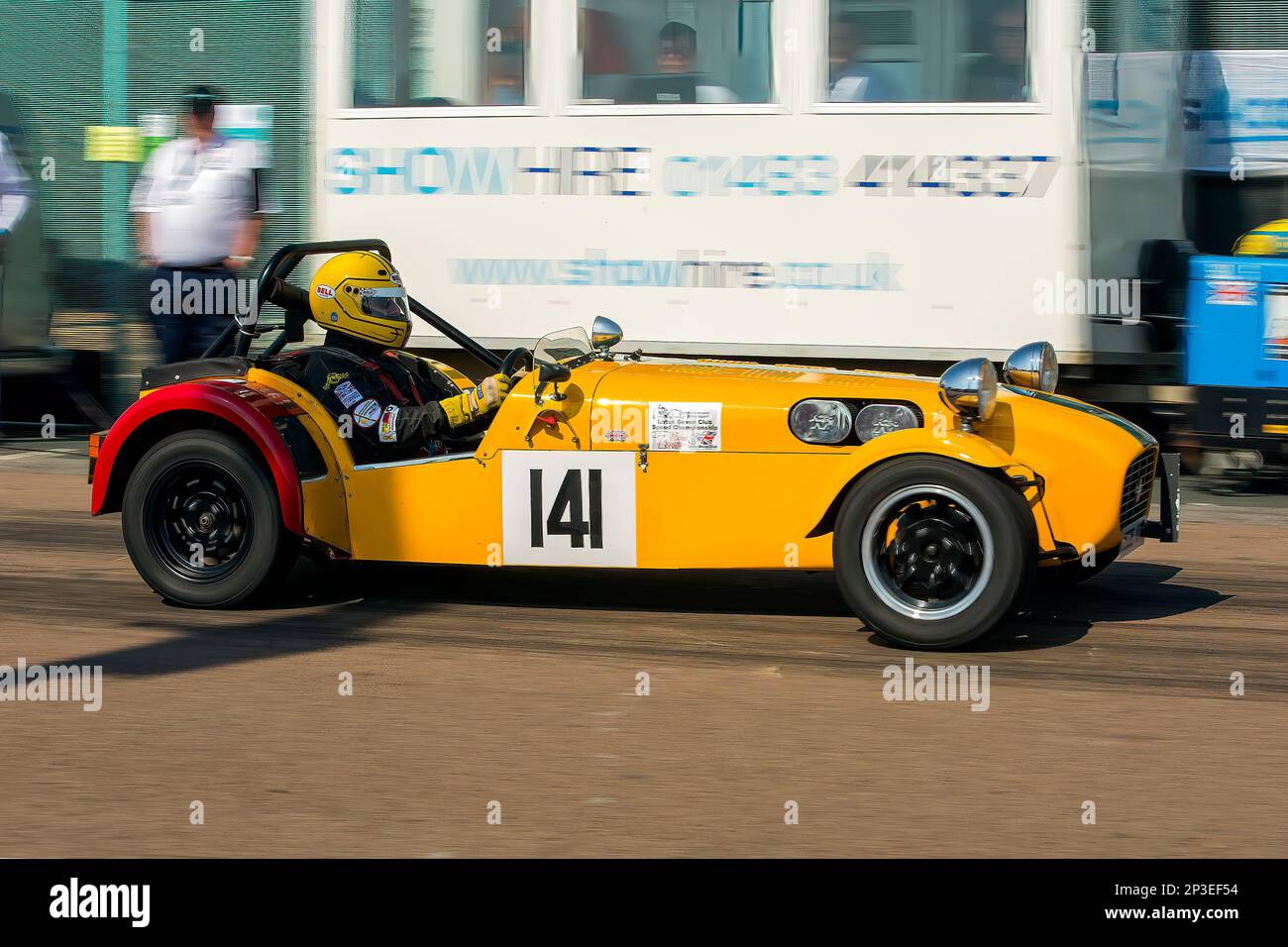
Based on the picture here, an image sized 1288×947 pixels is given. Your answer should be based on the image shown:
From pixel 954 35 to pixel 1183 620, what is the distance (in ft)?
14.4

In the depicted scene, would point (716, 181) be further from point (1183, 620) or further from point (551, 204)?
point (1183, 620)

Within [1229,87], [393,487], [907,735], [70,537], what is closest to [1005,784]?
[907,735]

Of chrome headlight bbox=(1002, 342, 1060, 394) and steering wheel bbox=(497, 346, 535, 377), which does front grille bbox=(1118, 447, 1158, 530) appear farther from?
steering wheel bbox=(497, 346, 535, 377)

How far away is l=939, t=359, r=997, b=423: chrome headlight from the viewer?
593cm

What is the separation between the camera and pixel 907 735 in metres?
5.13

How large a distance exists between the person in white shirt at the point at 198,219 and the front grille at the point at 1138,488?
5830 mm

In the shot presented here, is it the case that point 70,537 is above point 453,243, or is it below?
below

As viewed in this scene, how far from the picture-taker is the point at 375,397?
679 centimetres

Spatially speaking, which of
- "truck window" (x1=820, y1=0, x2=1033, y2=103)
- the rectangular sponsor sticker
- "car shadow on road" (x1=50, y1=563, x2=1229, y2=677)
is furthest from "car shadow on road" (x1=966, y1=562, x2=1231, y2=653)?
"truck window" (x1=820, y1=0, x2=1033, y2=103)

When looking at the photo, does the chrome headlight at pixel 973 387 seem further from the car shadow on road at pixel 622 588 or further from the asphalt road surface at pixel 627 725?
the car shadow on road at pixel 622 588

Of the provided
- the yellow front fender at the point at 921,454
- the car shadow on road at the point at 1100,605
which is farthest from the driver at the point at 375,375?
the car shadow on road at the point at 1100,605

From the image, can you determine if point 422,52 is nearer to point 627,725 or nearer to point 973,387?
point 973,387

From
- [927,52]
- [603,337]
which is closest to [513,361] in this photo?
[603,337]

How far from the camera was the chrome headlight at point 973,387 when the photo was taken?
5930mm
